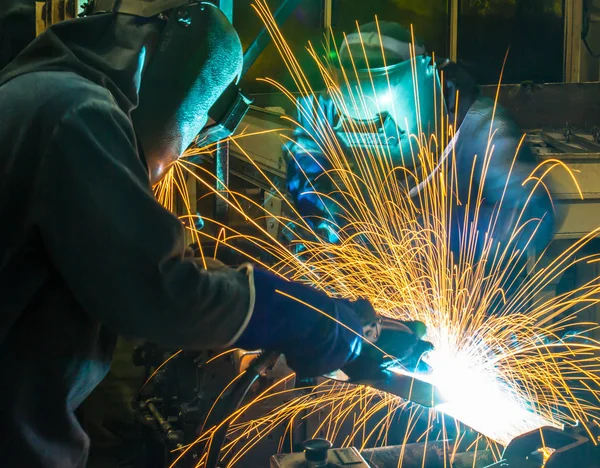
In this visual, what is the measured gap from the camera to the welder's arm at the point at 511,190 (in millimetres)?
3268

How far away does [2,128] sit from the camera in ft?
4.39

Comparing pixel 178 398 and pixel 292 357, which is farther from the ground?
pixel 292 357

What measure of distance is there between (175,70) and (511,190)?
228cm

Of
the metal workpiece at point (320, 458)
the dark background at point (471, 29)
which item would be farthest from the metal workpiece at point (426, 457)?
the dark background at point (471, 29)

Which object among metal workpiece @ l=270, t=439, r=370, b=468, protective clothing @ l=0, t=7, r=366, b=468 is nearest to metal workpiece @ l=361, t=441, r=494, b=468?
metal workpiece @ l=270, t=439, r=370, b=468

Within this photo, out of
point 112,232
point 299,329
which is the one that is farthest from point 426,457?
point 112,232

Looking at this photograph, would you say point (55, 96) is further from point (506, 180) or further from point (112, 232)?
point (506, 180)

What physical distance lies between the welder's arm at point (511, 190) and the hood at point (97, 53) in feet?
7.41

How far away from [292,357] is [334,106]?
87.0 inches

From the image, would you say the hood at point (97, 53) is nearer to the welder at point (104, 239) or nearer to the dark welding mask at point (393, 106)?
the welder at point (104, 239)

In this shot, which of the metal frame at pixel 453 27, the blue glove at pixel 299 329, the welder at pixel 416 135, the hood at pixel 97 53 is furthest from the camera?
the metal frame at pixel 453 27

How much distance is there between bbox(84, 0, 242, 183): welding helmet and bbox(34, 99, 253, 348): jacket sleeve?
0.22 m

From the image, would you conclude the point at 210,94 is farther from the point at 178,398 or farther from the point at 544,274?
the point at 544,274

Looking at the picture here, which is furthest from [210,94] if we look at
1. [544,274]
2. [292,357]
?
[544,274]
